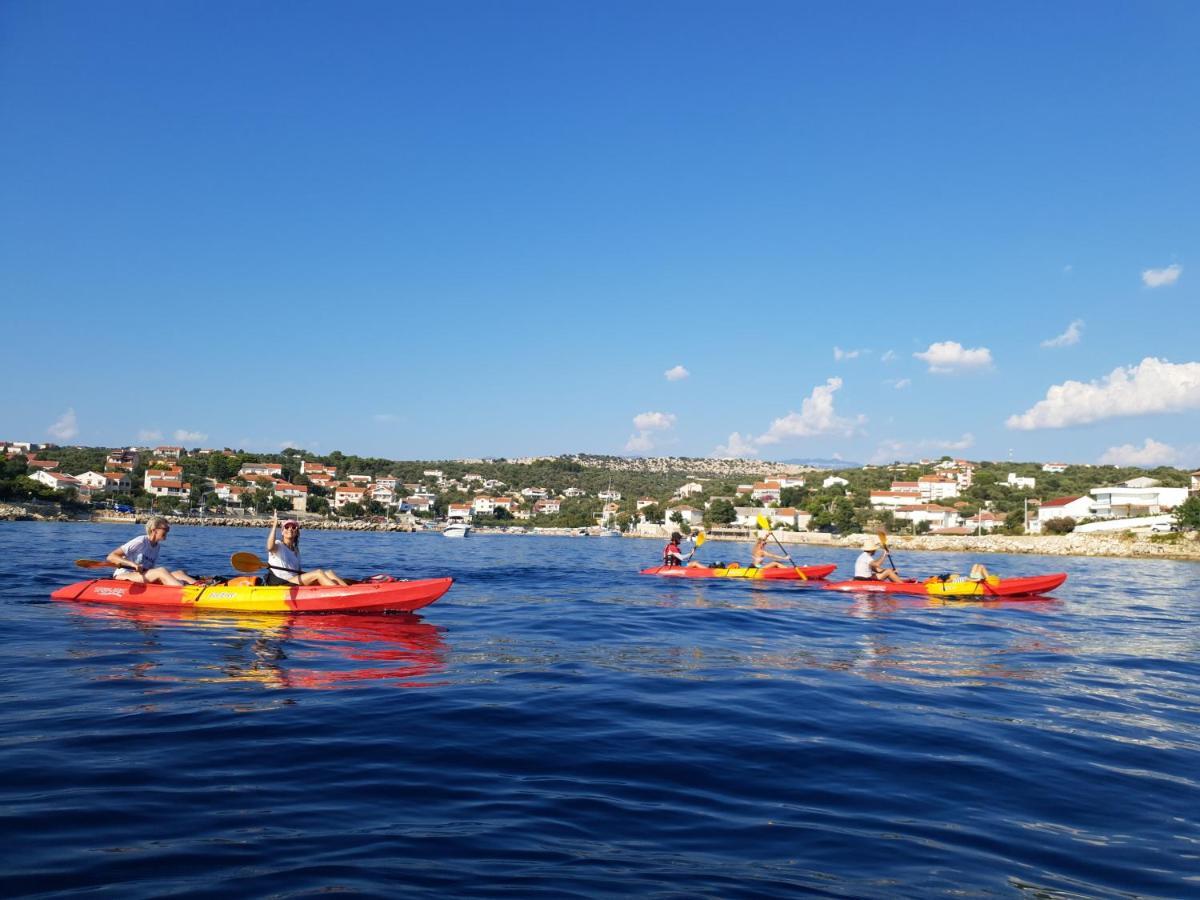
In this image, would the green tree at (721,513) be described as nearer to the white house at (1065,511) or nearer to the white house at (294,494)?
the white house at (1065,511)

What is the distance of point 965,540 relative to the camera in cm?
7600

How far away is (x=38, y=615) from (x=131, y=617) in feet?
4.63

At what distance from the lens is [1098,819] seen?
194 inches

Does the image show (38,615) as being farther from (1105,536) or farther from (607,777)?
(1105,536)

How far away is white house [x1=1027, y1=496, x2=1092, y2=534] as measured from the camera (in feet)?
275

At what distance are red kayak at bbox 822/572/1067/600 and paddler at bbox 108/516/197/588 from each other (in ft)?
49.1

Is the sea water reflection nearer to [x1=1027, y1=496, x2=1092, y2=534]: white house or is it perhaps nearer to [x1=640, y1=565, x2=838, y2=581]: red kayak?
[x1=640, y1=565, x2=838, y2=581]: red kayak

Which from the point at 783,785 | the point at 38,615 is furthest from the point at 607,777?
the point at 38,615

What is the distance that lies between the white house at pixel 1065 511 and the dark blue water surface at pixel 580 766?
81960mm

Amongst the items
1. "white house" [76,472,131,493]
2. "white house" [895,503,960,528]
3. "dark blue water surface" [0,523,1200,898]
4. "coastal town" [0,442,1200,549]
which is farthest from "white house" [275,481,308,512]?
"dark blue water surface" [0,523,1200,898]

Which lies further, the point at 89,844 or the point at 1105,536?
the point at 1105,536

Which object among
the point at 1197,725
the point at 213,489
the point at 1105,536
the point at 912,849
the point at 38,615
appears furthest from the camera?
the point at 213,489

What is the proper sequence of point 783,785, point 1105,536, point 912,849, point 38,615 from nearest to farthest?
point 912,849 → point 783,785 → point 38,615 → point 1105,536

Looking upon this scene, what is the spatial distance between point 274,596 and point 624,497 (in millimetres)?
155664
